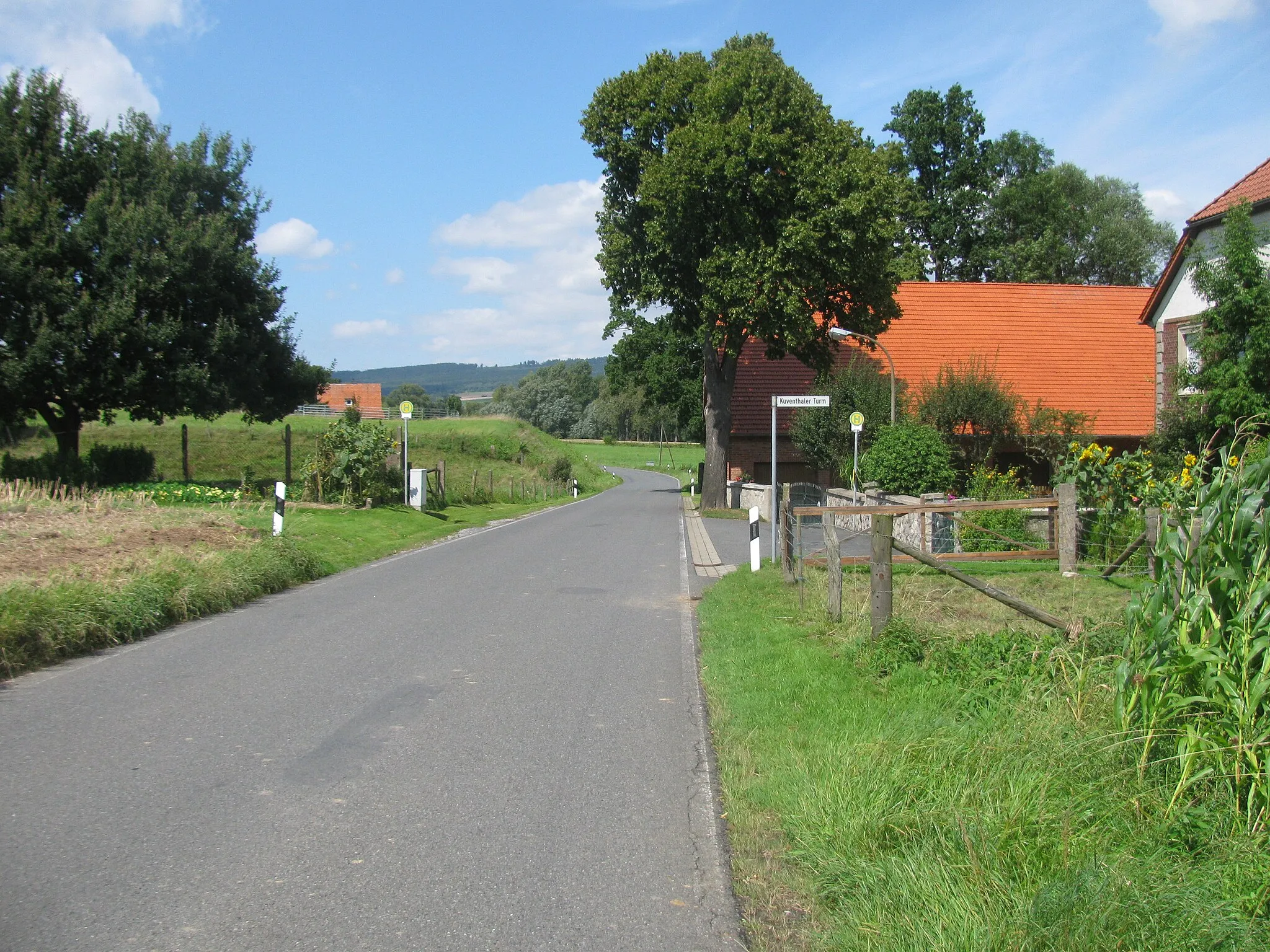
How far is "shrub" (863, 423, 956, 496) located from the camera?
859 inches

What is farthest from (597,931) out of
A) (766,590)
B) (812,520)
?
(812,520)

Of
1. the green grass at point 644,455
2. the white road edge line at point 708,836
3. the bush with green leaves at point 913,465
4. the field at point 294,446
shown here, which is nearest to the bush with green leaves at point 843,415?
the bush with green leaves at point 913,465

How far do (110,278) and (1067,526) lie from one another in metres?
23.6

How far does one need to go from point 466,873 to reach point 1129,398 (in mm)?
40100

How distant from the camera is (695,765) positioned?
599 cm

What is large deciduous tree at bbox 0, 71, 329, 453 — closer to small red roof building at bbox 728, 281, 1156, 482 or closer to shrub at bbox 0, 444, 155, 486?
shrub at bbox 0, 444, 155, 486

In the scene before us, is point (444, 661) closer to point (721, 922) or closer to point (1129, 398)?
point (721, 922)

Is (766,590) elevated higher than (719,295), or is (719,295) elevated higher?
(719,295)

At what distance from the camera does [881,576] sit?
8.24 metres

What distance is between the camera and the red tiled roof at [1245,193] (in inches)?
822

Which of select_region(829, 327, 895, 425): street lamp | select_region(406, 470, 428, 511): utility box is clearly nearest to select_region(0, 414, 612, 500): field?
select_region(406, 470, 428, 511): utility box

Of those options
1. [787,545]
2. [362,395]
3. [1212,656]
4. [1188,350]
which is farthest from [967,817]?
[362,395]

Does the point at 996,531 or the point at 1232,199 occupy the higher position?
the point at 1232,199

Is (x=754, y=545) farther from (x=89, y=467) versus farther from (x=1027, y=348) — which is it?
(x=1027, y=348)
